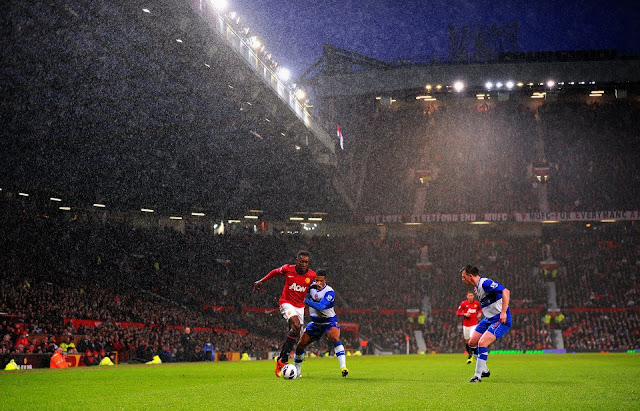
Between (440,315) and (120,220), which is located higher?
(120,220)

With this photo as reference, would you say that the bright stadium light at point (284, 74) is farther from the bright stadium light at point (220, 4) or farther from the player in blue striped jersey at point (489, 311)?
the player in blue striped jersey at point (489, 311)

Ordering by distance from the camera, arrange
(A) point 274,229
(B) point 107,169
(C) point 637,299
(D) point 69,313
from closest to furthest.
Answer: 1. (D) point 69,313
2. (B) point 107,169
3. (C) point 637,299
4. (A) point 274,229

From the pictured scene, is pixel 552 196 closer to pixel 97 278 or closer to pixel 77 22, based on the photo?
pixel 97 278

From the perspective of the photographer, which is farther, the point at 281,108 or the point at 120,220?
the point at 120,220

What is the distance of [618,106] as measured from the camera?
61.5 m

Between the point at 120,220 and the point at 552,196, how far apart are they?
38089 millimetres

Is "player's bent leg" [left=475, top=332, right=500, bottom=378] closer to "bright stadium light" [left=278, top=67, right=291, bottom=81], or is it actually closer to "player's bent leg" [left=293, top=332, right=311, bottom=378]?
"player's bent leg" [left=293, top=332, right=311, bottom=378]

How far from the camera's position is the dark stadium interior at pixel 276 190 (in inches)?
1115

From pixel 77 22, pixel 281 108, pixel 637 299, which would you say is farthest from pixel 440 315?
pixel 77 22

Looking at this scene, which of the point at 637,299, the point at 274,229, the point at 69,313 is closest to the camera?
Result: the point at 69,313

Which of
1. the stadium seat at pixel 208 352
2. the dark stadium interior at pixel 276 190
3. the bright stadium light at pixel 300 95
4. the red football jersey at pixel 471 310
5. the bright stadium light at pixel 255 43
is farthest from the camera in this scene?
the bright stadium light at pixel 300 95

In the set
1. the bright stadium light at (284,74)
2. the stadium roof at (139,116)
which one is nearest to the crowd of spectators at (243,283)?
the stadium roof at (139,116)

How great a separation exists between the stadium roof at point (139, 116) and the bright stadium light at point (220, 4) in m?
0.99

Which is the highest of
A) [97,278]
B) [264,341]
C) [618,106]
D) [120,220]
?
[618,106]
